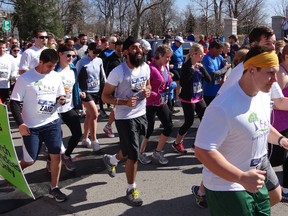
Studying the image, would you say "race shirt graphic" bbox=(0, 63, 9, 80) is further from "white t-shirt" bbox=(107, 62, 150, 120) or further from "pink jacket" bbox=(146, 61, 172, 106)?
"white t-shirt" bbox=(107, 62, 150, 120)

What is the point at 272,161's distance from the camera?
12.6 ft

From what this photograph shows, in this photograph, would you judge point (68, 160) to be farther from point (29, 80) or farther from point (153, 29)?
point (153, 29)

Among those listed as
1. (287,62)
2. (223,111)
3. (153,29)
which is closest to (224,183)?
(223,111)

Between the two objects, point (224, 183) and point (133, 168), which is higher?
point (224, 183)

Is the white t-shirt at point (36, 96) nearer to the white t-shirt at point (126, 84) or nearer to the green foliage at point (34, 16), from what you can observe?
the white t-shirt at point (126, 84)

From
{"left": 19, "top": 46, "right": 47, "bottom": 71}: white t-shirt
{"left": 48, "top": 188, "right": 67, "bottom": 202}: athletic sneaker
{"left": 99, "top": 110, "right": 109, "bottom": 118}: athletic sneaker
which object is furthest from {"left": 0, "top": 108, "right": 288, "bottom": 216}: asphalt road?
{"left": 99, "top": 110, "right": 109, "bottom": 118}: athletic sneaker

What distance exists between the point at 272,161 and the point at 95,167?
2.56m

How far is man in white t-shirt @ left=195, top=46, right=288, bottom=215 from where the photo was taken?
2.10 metres

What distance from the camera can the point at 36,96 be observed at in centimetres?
400

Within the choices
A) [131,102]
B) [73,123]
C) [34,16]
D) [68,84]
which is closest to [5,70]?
[68,84]

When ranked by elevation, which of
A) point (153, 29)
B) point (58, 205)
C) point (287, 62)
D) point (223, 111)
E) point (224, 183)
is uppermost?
point (153, 29)

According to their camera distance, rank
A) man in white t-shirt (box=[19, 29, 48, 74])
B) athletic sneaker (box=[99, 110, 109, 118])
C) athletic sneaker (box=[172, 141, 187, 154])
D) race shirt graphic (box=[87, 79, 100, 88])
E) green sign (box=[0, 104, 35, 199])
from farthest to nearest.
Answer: athletic sneaker (box=[99, 110, 109, 118]) < man in white t-shirt (box=[19, 29, 48, 74]) < race shirt graphic (box=[87, 79, 100, 88]) < athletic sneaker (box=[172, 141, 187, 154]) < green sign (box=[0, 104, 35, 199])

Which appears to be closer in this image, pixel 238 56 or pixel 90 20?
pixel 238 56

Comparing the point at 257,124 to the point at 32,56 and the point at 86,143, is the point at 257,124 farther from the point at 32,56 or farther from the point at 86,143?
the point at 32,56
